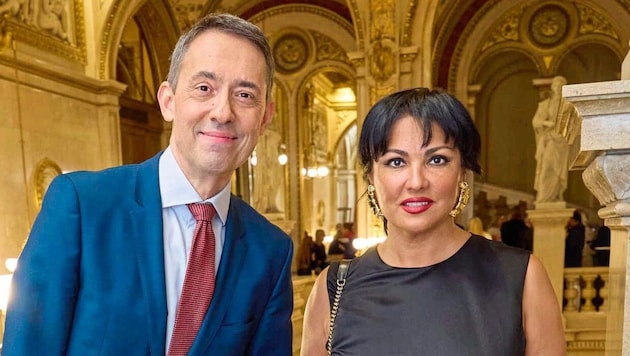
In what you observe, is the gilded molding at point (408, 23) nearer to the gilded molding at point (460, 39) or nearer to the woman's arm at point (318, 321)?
the gilded molding at point (460, 39)

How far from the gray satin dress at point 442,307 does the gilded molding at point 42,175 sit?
7.01 metres

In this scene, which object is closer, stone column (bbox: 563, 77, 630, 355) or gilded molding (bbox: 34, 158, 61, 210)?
stone column (bbox: 563, 77, 630, 355)

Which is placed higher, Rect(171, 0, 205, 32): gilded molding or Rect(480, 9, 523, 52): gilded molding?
Rect(171, 0, 205, 32): gilded molding

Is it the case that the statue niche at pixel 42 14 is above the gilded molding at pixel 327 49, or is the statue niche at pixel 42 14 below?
below

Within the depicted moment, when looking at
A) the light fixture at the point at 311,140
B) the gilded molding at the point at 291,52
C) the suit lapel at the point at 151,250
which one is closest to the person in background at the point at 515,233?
the light fixture at the point at 311,140

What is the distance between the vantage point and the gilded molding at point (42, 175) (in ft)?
24.2

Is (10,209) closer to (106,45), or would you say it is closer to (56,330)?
(106,45)

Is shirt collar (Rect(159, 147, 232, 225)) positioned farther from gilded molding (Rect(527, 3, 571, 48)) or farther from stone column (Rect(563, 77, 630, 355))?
gilded molding (Rect(527, 3, 571, 48))

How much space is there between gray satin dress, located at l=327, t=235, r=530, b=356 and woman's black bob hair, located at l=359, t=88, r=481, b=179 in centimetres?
31

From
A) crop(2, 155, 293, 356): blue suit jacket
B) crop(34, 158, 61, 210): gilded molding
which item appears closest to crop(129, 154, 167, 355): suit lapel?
crop(2, 155, 293, 356): blue suit jacket

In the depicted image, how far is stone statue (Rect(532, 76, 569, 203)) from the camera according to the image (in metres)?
7.78

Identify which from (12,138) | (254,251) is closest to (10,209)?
(12,138)

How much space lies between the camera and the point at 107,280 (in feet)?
4.25

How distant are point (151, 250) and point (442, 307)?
2.84 ft
